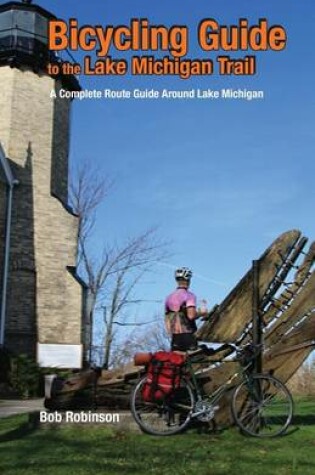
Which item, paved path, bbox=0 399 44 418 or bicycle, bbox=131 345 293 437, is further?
paved path, bbox=0 399 44 418

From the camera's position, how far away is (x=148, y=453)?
19.3ft

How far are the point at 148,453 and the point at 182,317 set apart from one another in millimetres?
1900

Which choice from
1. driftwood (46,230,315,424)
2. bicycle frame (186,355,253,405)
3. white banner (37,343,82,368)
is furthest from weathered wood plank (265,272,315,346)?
white banner (37,343,82,368)

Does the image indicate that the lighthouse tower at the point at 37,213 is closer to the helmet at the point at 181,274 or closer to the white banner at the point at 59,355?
the white banner at the point at 59,355

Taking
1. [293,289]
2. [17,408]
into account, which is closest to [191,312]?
[293,289]

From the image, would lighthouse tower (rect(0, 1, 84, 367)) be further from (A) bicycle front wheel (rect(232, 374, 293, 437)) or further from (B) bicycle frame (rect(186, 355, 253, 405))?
(A) bicycle front wheel (rect(232, 374, 293, 437))

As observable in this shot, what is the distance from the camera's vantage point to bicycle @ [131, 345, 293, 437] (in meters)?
6.92

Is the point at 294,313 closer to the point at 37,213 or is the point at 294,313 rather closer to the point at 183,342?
the point at 183,342

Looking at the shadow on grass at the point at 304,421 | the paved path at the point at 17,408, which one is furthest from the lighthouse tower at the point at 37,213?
the shadow on grass at the point at 304,421

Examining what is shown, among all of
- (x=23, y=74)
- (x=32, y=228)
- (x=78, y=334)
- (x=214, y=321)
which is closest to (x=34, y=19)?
(x=23, y=74)

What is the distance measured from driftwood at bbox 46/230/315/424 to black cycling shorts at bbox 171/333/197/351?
0.17 metres

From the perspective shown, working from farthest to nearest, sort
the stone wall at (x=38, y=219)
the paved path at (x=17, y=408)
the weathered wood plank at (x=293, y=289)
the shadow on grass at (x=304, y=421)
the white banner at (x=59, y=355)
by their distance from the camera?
the stone wall at (x=38, y=219), the white banner at (x=59, y=355), the paved path at (x=17, y=408), the shadow on grass at (x=304, y=421), the weathered wood plank at (x=293, y=289)

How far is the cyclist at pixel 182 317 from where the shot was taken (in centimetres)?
740

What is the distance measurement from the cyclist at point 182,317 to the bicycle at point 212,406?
0.31m
